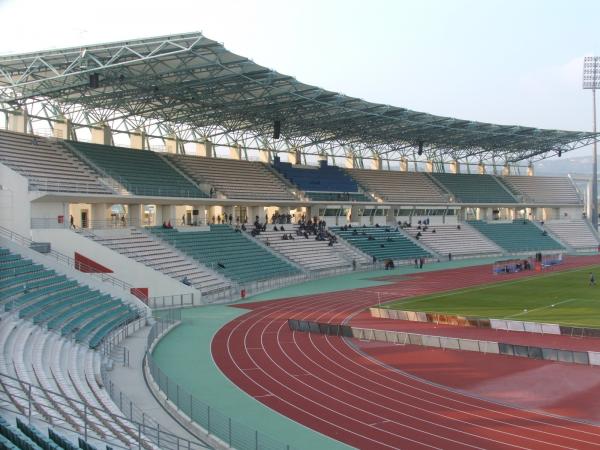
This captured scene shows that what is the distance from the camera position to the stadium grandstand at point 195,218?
50.1 ft

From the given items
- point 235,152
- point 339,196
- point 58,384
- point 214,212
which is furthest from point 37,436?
point 339,196

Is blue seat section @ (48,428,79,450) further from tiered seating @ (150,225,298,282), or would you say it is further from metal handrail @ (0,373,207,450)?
tiered seating @ (150,225,298,282)

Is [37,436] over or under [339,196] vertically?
under

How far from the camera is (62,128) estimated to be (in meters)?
42.5

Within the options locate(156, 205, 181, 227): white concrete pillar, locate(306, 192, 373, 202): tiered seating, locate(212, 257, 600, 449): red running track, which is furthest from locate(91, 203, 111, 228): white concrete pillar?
locate(306, 192, 373, 202): tiered seating

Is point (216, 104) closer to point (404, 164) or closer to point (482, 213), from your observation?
point (404, 164)

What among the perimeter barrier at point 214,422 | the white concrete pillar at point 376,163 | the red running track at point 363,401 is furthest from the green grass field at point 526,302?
the white concrete pillar at point 376,163

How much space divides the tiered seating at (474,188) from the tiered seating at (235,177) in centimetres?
2377

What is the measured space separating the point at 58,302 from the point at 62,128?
23.6m

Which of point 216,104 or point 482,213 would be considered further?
point 482,213

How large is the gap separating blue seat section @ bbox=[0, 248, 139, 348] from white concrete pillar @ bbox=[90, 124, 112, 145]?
857 inches

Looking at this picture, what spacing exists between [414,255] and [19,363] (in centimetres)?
4573

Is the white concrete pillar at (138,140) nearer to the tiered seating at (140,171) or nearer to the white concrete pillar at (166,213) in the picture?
the tiered seating at (140,171)

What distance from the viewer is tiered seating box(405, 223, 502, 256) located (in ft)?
200
